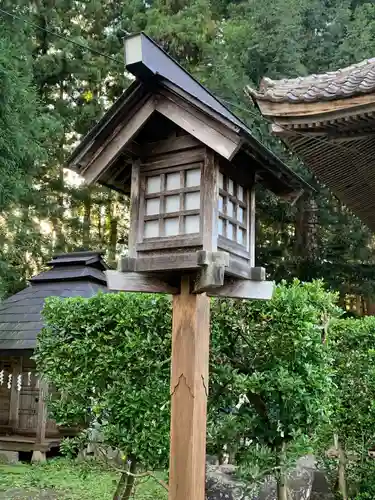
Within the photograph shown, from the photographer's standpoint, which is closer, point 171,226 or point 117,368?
point 171,226

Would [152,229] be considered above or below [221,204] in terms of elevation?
below

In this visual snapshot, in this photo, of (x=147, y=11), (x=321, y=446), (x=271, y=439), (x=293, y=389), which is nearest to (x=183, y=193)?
(x=293, y=389)

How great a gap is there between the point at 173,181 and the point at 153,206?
10.4 inches

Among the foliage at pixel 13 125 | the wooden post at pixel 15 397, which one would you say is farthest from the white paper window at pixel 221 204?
the wooden post at pixel 15 397

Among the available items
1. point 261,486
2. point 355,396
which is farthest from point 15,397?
point 355,396

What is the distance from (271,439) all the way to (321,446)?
2147 millimetres

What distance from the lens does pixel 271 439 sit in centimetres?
500

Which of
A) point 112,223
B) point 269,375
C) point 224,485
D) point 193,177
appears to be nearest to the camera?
point 193,177

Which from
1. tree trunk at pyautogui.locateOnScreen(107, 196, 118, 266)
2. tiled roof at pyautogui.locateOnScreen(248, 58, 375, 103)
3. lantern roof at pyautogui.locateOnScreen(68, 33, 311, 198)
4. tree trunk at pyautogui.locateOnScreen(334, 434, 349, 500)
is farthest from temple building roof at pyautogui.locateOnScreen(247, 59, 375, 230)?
tree trunk at pyautogui.locateOnScreen(107, 196, 118, 266)

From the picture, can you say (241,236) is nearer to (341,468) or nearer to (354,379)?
(354,379)

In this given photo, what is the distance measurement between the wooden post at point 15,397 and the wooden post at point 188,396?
8.91 metres

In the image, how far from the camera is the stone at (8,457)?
11352 millimetres

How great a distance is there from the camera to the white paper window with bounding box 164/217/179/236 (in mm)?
4133

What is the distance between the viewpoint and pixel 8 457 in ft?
37.4
